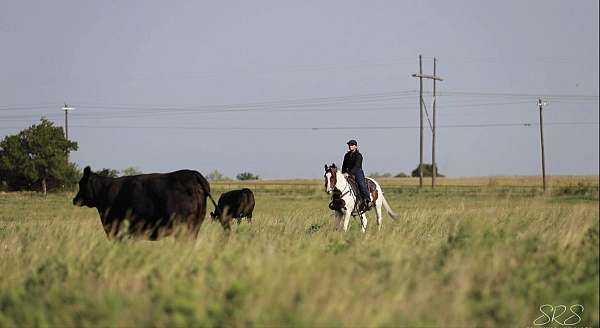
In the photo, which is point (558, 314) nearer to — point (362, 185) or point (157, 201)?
point (157, 201)

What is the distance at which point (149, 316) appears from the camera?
672cm

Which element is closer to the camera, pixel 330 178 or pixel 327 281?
pixel 327 281

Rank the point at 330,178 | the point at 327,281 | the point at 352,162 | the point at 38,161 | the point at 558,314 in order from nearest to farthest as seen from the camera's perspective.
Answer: the point at 327,281 < the point at 558,314 < the point at 330,178 < the point at 352,162 < the point at 38,161

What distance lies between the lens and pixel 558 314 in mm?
7363

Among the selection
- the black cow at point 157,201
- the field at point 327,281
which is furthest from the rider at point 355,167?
the field at point 327,281

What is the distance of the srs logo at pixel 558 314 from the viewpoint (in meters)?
7.29

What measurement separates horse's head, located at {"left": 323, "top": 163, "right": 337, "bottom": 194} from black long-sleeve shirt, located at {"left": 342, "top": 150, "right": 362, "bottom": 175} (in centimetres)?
83

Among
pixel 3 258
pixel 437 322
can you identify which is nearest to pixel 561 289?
pixel 437 322

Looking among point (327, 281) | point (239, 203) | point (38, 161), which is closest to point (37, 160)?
point (38, 161)

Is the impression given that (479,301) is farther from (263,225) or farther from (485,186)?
(263,225)

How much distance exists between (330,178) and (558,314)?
12.6m

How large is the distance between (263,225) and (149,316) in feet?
34.2

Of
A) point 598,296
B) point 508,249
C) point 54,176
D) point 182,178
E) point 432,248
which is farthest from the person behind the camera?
point 54,176

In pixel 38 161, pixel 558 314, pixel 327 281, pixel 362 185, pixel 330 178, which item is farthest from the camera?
pixel 38 161
